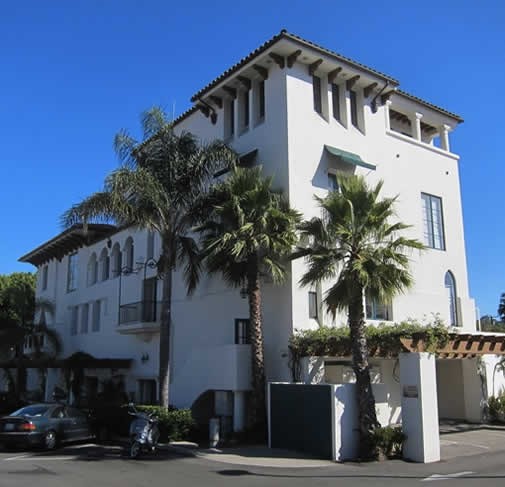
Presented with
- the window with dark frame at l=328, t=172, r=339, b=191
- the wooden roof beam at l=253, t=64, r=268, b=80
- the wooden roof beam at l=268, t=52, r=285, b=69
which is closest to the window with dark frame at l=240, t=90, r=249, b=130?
the wooden roof beam at l=253, t=64, r=268, b=80

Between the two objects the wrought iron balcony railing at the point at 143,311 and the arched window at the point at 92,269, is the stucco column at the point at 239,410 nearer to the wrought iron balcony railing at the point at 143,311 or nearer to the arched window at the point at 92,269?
the wrought iron balcony railing at the point at 143,311

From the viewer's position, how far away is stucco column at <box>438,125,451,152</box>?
89.4ft

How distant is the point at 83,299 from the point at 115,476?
2374 cm

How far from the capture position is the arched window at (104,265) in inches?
1281

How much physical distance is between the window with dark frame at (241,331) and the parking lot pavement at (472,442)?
24.5 ft

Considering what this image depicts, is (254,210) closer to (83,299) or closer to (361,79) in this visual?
(361,79)

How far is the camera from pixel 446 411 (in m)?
23.1

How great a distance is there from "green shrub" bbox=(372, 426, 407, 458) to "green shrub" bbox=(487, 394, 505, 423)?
364 inches

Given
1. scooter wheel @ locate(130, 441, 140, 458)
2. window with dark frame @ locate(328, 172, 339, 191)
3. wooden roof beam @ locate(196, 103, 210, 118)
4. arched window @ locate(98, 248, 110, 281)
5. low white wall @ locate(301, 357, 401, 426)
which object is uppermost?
wooden roof beam @ locate(196, 103, 210, 118)

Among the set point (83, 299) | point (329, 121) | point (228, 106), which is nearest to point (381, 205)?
point (329, 121)

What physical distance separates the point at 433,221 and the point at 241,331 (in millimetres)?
10234

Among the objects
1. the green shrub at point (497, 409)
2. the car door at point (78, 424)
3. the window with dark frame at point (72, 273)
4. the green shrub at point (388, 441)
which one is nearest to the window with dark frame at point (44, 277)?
the window with dark frame at point (72, 273)

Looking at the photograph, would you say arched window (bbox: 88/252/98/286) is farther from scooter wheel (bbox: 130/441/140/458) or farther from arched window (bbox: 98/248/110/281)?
scooter wheel (bbox: 130/441/140/458)

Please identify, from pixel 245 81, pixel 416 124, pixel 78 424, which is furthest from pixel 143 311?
pixel 416 124
